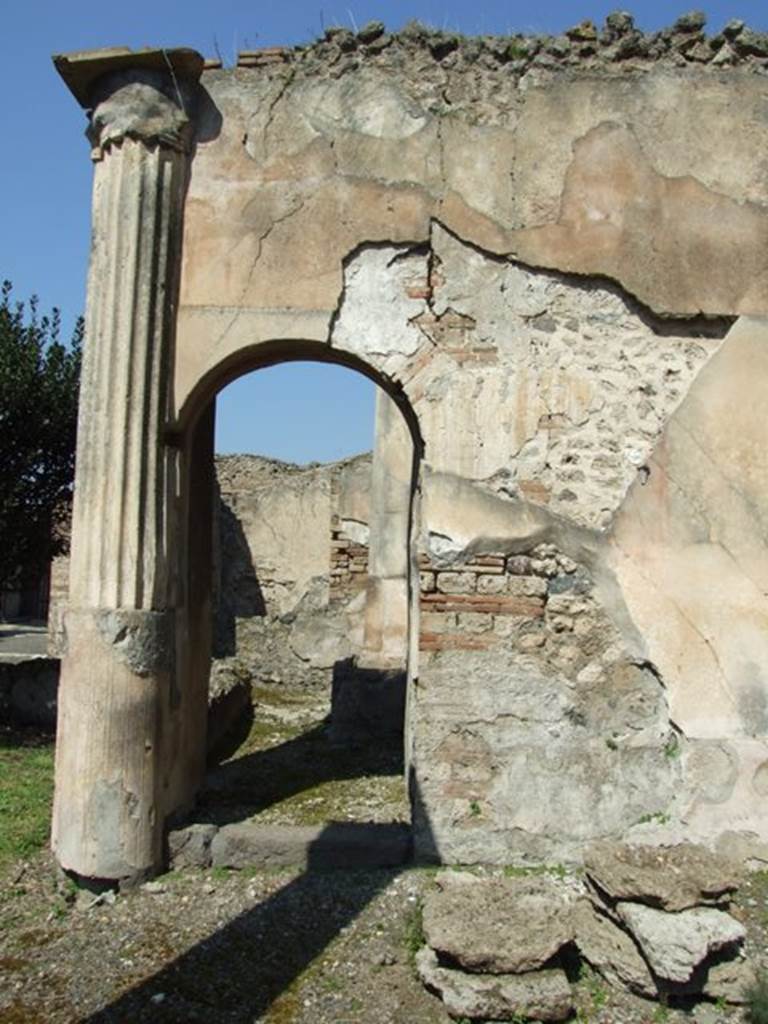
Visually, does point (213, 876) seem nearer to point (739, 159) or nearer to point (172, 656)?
point (172, 656)

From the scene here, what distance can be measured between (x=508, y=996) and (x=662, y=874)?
87cm

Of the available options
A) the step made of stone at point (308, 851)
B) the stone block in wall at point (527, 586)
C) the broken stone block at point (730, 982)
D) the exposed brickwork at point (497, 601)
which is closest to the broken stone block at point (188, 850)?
the step made of stone at point (308, 851)

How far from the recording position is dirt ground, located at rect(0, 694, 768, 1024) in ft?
11.1

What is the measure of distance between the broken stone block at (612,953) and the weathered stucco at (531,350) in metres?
0.90

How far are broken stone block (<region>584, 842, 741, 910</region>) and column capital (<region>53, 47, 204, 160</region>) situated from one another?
3952mm

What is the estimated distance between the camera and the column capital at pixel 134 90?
188 inches

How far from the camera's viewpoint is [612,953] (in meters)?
3.59

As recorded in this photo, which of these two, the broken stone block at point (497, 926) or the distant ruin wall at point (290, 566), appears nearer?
the broken stone block at point (497, 926)

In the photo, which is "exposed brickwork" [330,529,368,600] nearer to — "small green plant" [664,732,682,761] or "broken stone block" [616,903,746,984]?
"small green plant" [664,732,682,761]

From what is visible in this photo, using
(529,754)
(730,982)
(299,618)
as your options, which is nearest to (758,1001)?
(730,982)

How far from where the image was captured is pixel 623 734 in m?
4.72

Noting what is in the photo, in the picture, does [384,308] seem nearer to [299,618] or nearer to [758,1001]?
[758,1001]

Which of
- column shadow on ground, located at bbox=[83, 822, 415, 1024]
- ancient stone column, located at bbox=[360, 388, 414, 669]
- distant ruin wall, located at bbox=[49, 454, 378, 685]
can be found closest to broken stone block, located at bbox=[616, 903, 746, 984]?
column shadow on ground, located at bbox=[83, 822, 415, 1024]

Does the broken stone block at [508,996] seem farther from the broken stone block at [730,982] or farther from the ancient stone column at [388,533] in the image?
the ancient stone column at [388,533]
